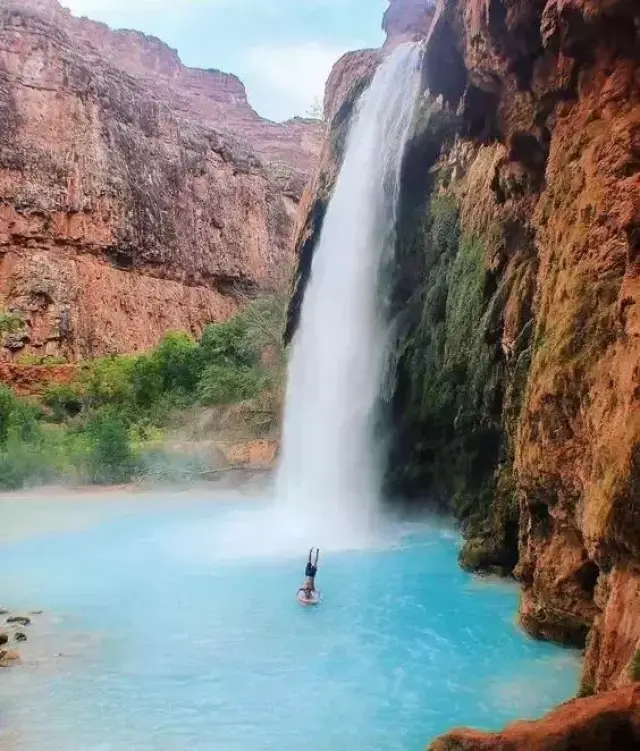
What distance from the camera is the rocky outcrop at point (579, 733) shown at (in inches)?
121

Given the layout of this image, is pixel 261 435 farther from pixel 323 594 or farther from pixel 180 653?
pixel 180 653

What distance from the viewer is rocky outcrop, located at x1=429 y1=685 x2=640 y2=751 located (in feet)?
10.1

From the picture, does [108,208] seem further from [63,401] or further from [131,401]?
[63,401]

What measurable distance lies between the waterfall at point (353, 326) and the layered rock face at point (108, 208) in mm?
15090

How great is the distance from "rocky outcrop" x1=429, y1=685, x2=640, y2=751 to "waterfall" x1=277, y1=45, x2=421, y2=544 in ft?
36.9

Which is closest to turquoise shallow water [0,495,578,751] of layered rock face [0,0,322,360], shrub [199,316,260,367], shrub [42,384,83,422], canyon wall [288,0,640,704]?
canyon wall [288,0,640,704]

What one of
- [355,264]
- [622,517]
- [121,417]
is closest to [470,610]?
[622,517]

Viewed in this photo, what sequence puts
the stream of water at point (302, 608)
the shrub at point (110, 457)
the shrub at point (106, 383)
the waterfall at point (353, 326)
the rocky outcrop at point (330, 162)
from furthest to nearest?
the shrub at point (106, 383) → the shrub at point (110, 457) → the rocky outcrop at point (330, 162) → the waterfall at point (353, 326) → the stream of water at point (302, 608)

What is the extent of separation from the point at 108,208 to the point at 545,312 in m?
31.7

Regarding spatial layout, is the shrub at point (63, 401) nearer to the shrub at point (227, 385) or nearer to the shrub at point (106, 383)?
the shrub at point (106, 383)

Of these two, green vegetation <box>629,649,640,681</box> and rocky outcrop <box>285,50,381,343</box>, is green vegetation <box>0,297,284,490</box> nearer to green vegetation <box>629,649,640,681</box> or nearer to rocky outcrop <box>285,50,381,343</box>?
rocky outcrop <box>285,50,381,343</box>

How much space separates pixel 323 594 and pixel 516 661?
9.44ft

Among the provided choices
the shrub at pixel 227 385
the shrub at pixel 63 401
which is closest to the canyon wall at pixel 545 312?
the shrub at pixel 227 385

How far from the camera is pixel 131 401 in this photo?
28.9 m
